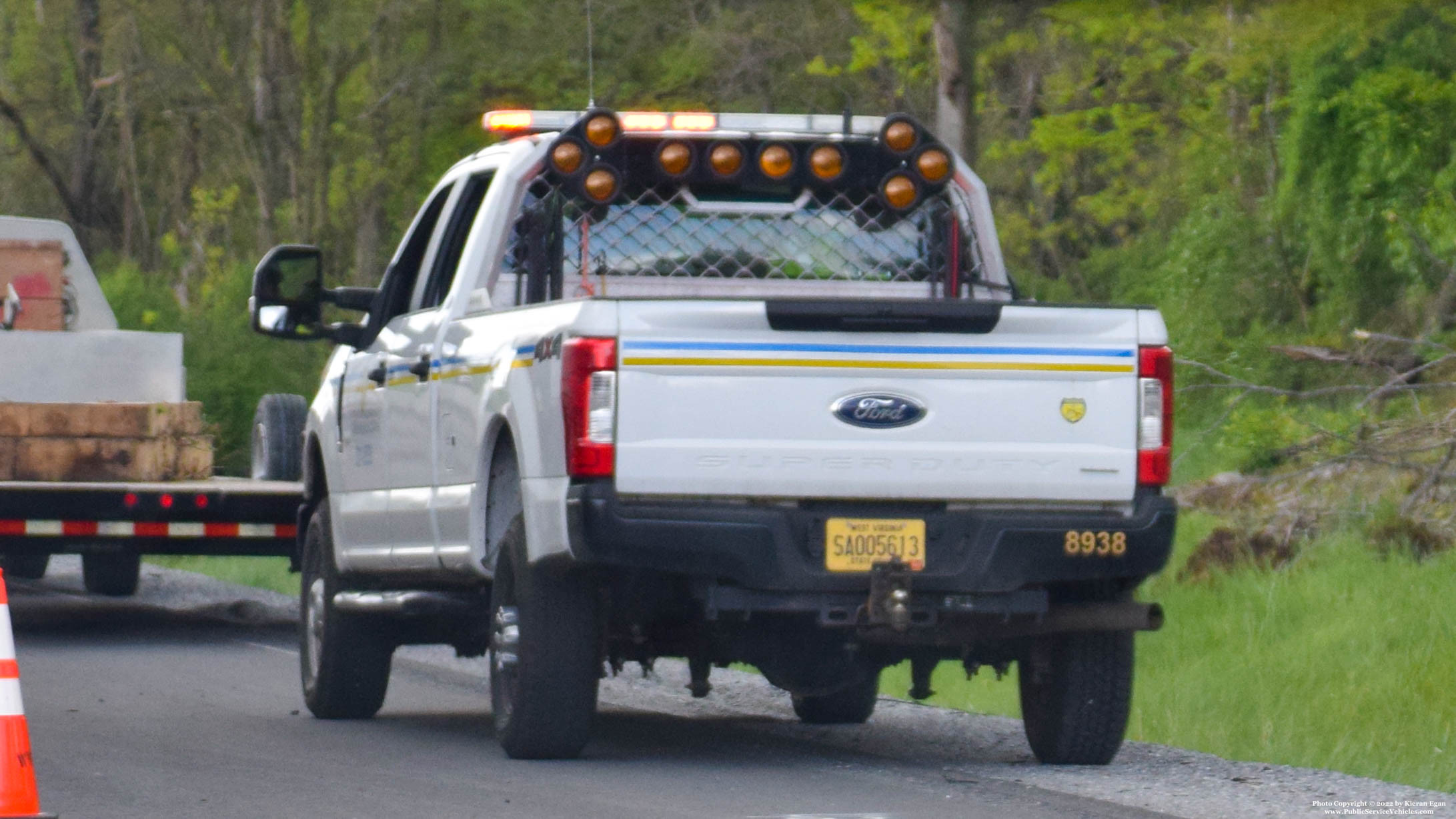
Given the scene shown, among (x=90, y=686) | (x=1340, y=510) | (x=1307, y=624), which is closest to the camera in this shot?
(x=90, y=686)

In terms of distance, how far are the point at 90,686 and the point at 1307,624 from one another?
5.93 metres

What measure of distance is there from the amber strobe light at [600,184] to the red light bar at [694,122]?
32 centimetres

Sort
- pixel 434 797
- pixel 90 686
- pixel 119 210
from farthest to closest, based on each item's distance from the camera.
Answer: pixel 119 210
pixel 90 686
pixel 434 797

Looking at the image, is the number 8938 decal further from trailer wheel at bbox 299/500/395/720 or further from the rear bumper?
trailer wheel at bbox 299/500/395/720

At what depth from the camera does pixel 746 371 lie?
7.90m

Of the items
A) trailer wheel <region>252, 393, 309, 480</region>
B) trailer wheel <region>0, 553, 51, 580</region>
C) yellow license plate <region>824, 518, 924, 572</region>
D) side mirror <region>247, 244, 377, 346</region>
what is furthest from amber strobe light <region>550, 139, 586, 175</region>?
trailer wheel <region>0, 553, 51, 580</region>

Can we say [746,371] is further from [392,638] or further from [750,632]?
[392,638]

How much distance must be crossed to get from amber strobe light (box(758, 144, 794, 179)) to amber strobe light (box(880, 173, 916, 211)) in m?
0.38

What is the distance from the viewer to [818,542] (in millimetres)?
7906

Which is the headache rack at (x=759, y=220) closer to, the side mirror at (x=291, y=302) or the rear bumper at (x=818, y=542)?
the side mirror at (x=291, y=302)

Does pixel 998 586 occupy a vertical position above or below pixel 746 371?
below

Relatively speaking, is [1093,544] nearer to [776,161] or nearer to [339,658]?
[776,161]

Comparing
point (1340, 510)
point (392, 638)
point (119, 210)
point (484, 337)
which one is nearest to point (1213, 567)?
point (1340, 510)

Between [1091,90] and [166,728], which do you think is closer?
[166,728]
